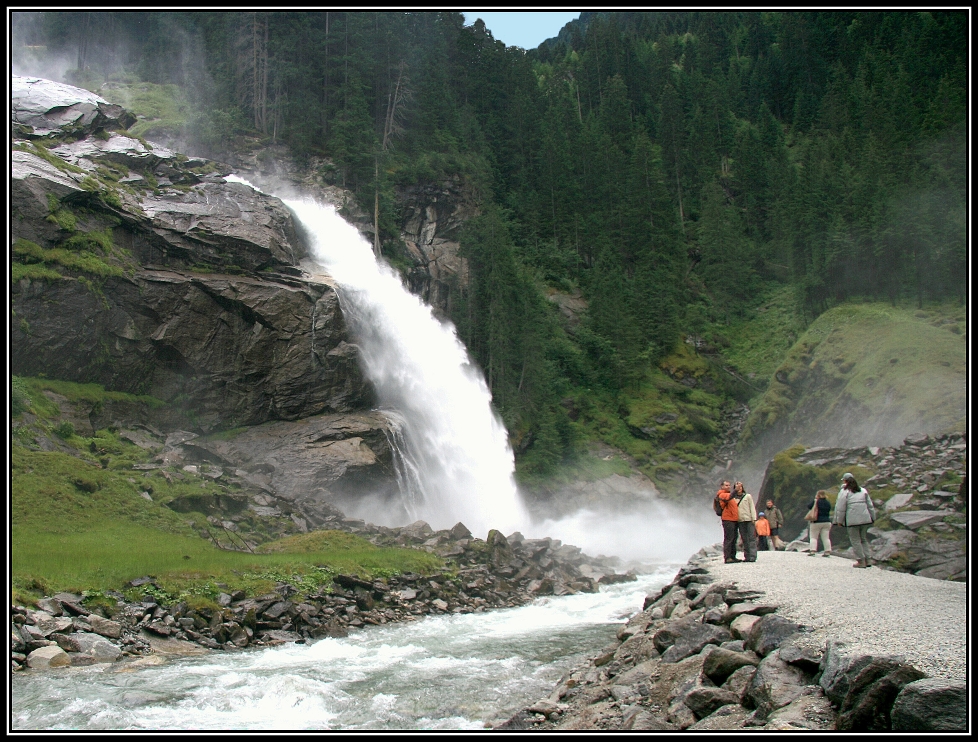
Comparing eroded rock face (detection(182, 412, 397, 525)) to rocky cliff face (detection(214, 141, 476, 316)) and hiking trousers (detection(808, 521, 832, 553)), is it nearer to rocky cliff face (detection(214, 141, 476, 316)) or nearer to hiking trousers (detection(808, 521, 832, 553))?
hiking trousers (detection(808, 521, 832, 553))

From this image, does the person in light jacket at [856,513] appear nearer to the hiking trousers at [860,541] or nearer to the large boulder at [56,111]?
the hiking trousers at [860,541]

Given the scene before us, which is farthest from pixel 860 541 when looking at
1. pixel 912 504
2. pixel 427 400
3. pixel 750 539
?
pixel 427 400

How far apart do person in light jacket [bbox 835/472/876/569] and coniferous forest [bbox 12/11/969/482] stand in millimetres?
31873

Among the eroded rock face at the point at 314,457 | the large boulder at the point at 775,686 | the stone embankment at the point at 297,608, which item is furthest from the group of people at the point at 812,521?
the eroded rock face at the point at 314,457

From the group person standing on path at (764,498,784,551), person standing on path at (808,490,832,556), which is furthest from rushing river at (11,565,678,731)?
person standing on path at (764,498,784,551)

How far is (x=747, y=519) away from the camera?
48.9ft

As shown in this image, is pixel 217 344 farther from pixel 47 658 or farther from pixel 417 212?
pixel 417 212

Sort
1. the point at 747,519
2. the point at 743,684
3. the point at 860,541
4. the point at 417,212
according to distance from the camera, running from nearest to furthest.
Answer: the point at 743,684, the point at 860,541, the point at 747,519, the point at 417,212

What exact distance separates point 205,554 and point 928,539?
1707cm

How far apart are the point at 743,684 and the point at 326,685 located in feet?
22.3

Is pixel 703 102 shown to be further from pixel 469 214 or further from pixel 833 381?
pixel 833 381

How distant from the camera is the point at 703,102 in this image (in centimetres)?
8088

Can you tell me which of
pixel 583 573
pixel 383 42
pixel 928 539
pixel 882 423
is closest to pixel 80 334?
pixel 583 573

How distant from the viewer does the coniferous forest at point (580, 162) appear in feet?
164
